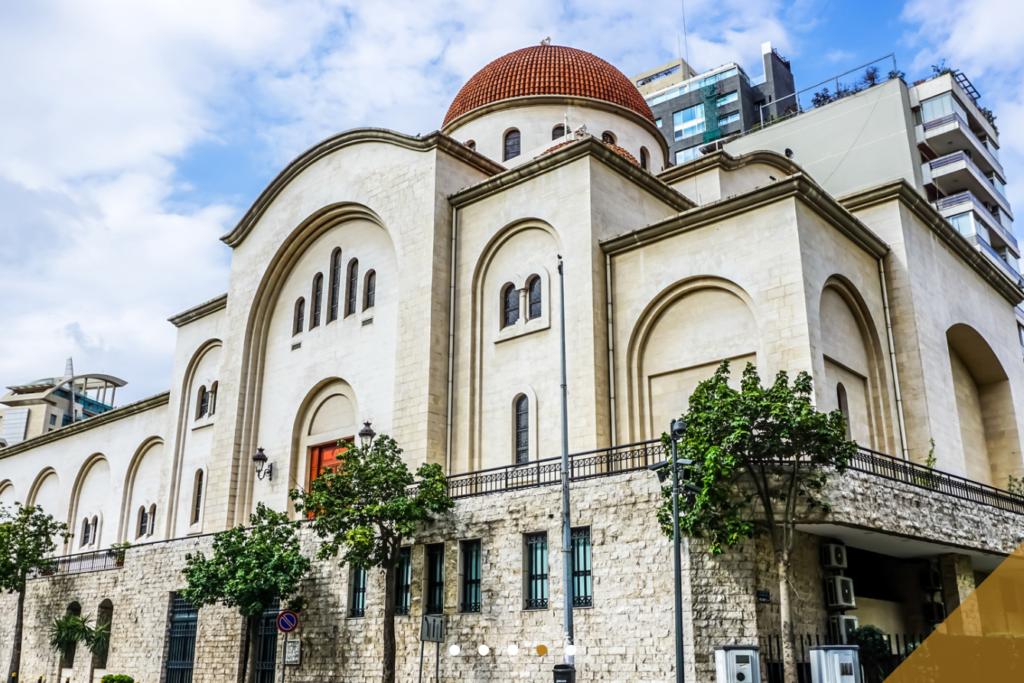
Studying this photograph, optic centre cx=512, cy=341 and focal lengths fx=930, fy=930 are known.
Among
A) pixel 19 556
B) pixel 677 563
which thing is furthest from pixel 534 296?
pixel 19 556

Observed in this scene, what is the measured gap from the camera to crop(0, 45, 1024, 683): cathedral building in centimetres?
1631

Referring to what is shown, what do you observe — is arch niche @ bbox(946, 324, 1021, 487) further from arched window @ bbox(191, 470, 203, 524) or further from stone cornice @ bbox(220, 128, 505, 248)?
arched window @ bbox(191, 470, 203, 524)

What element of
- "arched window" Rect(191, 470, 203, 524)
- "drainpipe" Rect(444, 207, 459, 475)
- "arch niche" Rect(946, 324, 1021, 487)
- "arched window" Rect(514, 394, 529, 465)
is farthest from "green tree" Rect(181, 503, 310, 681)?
"arch niche" Rect(946, 324, 1021, 487)

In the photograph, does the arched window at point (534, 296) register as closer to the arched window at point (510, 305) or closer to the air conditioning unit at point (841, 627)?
the arched window at point (510, 305)

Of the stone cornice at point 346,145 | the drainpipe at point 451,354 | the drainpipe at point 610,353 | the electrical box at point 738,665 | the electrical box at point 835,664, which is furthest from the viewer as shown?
the stone cornice at point 346,145

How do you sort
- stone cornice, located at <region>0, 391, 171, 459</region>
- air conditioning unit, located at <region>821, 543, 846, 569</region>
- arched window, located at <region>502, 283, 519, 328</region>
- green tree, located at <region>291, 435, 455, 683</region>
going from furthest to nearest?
stone cornice, located at <region>0, 391, 171, 459</region>
arched window, located at <region>502, 283, 519, 328</region>
green tree, located at <region>291, 435, 455, 683</region>
air conditioning unit, located at <region>821, 543, 846, 569</region>

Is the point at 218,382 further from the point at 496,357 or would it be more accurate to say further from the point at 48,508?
the point at 48,508

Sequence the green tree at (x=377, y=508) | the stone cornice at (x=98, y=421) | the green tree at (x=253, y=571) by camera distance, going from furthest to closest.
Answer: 1. the stone cornice at (x=98, y=421)
2. the green tree at (x=253, y=571)
3. the green tree at (x=377, y=508)

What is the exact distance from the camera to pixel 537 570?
55.5ft

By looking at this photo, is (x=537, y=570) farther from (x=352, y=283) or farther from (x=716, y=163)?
(x=716, y=163)

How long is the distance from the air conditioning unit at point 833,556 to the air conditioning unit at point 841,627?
2.75 feet

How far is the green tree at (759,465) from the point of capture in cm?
1461

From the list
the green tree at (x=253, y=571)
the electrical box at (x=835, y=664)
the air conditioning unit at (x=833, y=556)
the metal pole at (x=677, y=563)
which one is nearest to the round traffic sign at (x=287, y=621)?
the green tree at (x=253, y=571)

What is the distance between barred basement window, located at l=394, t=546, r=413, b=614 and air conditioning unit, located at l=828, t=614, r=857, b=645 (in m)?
8.01
